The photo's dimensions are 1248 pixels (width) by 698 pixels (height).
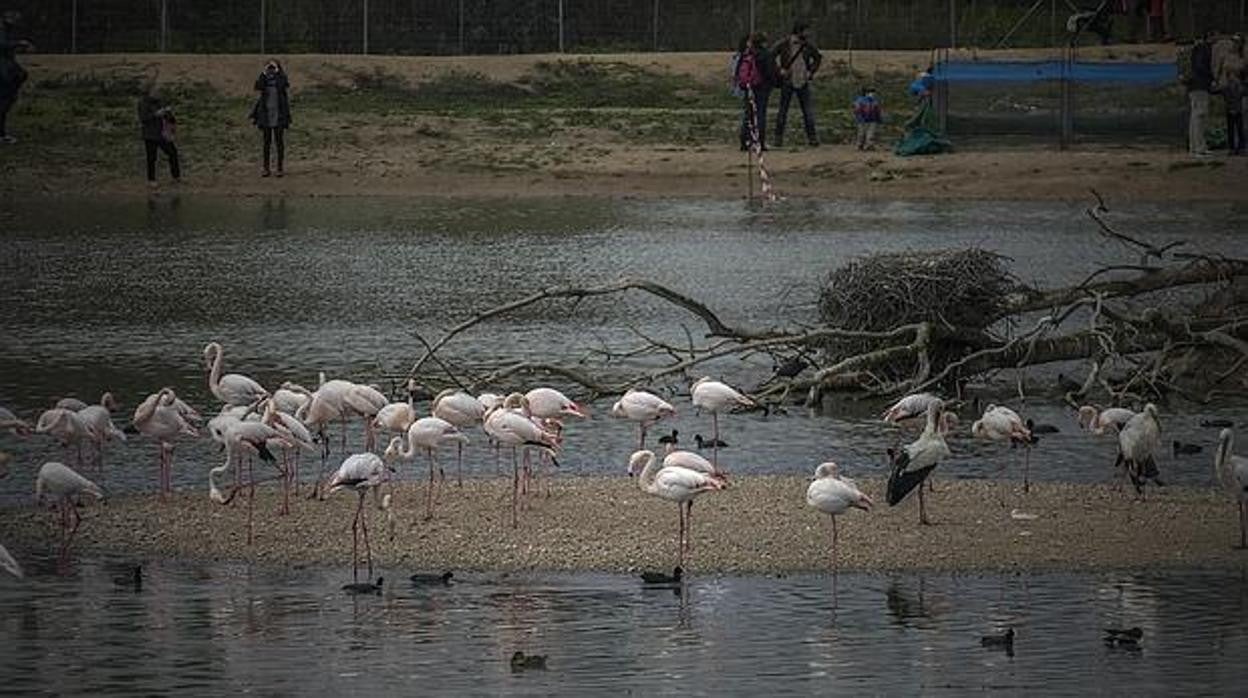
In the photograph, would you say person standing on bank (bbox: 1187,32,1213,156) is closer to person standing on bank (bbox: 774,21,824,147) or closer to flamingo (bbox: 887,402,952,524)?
person standing on bank (bbox: 774,21,824,147)

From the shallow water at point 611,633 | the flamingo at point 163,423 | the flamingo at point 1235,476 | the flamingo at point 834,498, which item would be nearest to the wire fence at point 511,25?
the flamingo at point 163,423

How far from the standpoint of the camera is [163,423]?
19047 mm

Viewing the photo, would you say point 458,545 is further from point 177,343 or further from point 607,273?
point 607,273

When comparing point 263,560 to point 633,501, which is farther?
point 633,501

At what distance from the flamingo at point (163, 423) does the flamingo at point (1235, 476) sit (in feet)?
23.8

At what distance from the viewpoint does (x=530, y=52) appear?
5969 centimetres

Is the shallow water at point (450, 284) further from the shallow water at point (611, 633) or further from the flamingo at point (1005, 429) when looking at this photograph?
the shallow water at point (611, 633)

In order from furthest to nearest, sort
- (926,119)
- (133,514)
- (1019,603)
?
(926,119) → (133,514) → (1019,603)

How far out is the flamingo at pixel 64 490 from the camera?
56.6 ft

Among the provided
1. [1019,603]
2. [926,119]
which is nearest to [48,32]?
[926,119]

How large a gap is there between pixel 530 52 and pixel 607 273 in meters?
27.1

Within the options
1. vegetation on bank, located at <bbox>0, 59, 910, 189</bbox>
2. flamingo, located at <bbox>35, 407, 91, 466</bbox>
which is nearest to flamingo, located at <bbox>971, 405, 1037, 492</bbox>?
flamingo, located at <bbox>35, 407, 91, 466</bbox>

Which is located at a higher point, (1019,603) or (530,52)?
(530,52)

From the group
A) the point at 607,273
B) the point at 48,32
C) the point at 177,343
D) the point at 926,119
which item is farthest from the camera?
the point at 48,32
